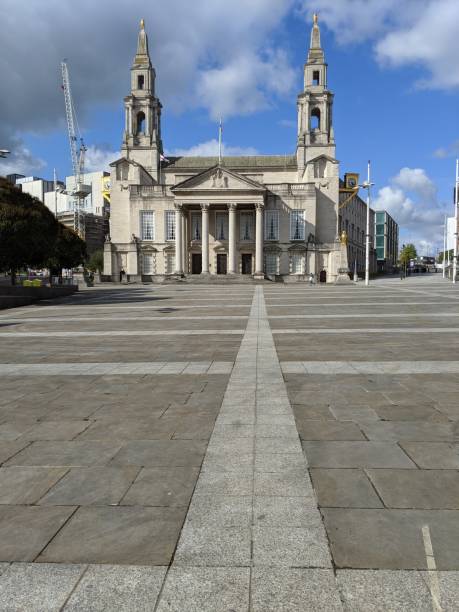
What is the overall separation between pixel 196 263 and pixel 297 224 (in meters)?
16.5

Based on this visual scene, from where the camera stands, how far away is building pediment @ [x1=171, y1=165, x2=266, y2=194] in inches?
2638

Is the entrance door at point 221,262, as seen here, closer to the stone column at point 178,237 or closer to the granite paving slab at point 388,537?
the stone column at point 178,237

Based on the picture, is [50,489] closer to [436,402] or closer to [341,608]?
[341,608]

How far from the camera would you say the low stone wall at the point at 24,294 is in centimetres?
2592

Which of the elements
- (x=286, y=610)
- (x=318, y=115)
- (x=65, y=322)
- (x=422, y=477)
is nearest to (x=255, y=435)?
(x=422, y=477)

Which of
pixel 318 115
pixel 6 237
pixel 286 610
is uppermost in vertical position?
pixel 318 115

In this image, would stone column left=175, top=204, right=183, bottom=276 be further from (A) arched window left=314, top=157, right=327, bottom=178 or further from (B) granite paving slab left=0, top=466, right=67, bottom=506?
(B) granite paving slab left=0, top=466, right=67, bottom=506

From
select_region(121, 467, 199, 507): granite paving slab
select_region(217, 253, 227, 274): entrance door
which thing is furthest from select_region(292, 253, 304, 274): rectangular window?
select_region(121, 467, 199, 507): granite paving slab

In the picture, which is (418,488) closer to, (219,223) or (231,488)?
(231,488)

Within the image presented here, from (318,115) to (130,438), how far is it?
80870 mm

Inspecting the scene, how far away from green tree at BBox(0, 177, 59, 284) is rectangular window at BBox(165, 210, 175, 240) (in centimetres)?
4049

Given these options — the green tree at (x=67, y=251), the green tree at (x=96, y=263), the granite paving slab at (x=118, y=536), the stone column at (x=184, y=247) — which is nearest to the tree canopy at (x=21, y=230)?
the green tree at (x=67, y=251)

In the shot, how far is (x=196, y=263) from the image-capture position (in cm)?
7412

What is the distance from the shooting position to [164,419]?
556 centimetres
